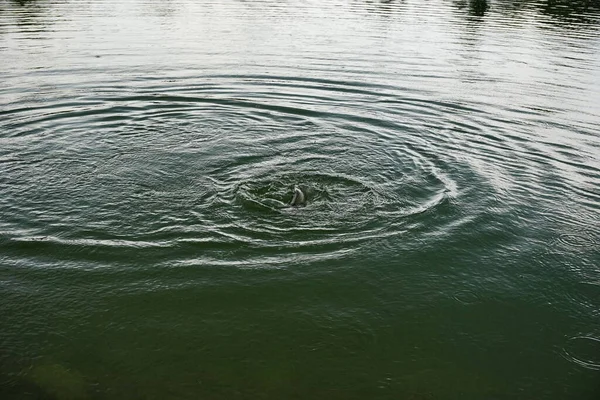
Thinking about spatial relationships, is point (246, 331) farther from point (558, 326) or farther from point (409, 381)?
point (558, 326)

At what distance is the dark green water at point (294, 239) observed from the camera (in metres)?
7.13

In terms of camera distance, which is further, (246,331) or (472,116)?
(472,116)

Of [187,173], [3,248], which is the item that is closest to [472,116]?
[187,173]

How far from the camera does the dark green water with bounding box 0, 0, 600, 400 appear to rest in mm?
7133

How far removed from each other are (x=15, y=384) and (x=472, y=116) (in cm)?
1518

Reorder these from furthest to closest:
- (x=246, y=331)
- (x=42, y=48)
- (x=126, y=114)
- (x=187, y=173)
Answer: (x=42, y=48)
(x=126, y=114)
(x=187, y=173)
(x=246, y=331)

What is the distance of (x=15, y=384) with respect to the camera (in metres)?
6.57

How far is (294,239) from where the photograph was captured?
31.6 feet

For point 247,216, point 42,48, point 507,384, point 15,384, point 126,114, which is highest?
Answer: point 42,48

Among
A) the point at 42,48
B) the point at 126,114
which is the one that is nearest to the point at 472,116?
the point at 126,114

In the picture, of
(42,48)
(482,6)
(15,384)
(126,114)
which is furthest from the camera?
(482,6)

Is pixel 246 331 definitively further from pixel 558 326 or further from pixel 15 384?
pixel 558 326

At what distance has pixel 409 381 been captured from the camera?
6.98m

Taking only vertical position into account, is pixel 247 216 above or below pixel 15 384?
above
